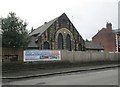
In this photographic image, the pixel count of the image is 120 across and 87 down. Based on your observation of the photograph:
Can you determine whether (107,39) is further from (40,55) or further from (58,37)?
(40,55)

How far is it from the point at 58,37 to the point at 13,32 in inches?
748

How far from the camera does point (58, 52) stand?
105ft

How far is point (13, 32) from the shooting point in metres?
30.9

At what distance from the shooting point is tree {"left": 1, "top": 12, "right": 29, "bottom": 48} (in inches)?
1195

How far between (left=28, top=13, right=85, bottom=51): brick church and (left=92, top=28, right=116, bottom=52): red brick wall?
58.0 feet

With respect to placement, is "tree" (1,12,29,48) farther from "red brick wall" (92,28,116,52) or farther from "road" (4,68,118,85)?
"red brick wall" (92,28,116,52)

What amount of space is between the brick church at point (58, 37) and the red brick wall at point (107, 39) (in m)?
17.7

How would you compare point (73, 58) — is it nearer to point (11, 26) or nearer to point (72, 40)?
point (11, 26)

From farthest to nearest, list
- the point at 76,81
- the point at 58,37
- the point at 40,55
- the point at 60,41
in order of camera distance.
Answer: the point at 60,41 → the point at 58,37 → the point at 40,55 → the point at 76,81

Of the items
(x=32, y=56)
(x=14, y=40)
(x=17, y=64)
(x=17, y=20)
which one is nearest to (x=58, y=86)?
(x=17, y=64)

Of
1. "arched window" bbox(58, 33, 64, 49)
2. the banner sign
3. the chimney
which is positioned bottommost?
the banner sign

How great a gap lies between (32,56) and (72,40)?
2307 cm

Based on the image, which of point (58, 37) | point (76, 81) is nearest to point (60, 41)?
point (58, 37)

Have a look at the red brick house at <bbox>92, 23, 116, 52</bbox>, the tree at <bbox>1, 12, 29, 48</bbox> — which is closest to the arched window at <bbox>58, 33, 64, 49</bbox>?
the tree at <bbox>1, 12, 29, 48</bbox>
